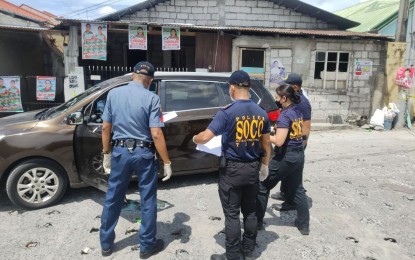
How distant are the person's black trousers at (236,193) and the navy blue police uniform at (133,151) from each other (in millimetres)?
718

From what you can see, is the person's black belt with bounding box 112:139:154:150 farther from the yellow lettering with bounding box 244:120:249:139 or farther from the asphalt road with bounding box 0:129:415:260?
the asphalt road with bounding box 0:129:415:260

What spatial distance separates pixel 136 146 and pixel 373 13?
25.6m

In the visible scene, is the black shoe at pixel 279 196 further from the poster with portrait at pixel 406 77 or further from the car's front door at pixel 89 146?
the poster with portrait at pixel 406 77

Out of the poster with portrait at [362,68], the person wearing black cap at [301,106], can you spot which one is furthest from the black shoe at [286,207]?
the poster with portrait at [362,68]

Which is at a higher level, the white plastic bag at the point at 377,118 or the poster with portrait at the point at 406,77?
the poster with portrait at the point at 406,77

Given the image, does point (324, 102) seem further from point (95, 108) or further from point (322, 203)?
point (95, 108)

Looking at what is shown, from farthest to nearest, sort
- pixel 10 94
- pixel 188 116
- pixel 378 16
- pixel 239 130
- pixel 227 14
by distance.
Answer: pixel 378 16 → pixel 227 14 → pixel 10 94 → pixel 188 116 → pixel 239 130

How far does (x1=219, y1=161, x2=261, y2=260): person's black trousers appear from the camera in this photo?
2.80 metres

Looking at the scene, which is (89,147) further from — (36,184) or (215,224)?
(215,224)

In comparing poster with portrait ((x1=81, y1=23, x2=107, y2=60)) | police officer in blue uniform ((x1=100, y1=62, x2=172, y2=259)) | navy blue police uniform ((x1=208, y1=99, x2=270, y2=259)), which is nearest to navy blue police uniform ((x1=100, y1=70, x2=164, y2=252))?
police officer in blue uniform ((x1=100, y1=62, x2=172, y2=259))

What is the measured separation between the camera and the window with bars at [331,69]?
1103 cm

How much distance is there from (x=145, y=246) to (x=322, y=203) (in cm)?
267

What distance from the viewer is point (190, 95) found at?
4785 millimetres

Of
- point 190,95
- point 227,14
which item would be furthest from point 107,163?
point 227,14
